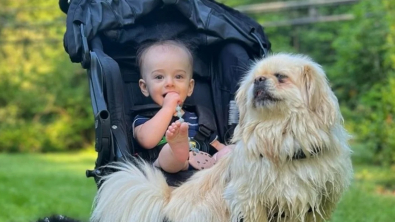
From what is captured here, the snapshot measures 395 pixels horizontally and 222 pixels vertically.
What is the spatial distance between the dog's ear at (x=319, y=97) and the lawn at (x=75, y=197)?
8.21ft

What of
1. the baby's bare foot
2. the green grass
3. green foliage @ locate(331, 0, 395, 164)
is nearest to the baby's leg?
the baby's bare foot

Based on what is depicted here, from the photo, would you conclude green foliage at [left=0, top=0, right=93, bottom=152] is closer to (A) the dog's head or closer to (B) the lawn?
(B) the lawn

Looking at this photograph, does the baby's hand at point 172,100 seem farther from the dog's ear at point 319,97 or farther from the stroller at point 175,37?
the dog's ear at point 319,97

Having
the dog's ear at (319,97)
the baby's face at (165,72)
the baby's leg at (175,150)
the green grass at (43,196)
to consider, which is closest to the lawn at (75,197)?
the green grass at (43,196)

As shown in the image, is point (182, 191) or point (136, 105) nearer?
point (182, 191)

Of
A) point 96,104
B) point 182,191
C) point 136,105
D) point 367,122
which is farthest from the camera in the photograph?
point 367,122

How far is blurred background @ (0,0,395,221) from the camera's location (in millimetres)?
9984

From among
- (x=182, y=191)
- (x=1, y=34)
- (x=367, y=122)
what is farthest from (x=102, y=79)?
(x=1, y=34)

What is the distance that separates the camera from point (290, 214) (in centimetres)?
294

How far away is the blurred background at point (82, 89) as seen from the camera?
9984mm

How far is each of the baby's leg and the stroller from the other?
11.4 inches

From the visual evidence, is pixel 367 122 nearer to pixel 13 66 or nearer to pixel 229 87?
pixel 229 87

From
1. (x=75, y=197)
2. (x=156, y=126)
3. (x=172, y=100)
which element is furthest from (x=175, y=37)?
(x=75, y=197)

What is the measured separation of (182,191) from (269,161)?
0.55 meters
